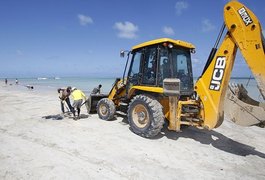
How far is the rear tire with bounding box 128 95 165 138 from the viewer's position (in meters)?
5.63

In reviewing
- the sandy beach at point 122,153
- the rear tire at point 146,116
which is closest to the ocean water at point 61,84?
the sandy beach at point 122,153

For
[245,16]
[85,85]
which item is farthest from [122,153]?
[85,85]

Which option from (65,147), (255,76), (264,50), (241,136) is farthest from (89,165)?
(241,136)

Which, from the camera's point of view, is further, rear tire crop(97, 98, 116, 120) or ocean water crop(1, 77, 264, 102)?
ocean water crop(1, 77, 264, 102)

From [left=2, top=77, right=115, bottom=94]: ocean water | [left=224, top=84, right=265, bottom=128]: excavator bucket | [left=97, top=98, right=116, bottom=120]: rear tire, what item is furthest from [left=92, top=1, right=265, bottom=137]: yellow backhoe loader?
[left=2, top=77, right=115, bottom=94]: ocean water

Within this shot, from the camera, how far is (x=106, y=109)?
8141mm

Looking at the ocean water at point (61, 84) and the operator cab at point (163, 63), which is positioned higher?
the operator cab at point (163, 63)

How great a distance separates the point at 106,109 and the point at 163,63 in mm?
3194

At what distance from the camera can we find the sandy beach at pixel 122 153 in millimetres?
3938

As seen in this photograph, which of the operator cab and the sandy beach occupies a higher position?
the operator cab

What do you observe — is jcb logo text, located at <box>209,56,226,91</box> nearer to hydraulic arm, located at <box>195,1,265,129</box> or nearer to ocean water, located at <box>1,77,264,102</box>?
hydraulic arm, located at <box>195,1,265,129</box>

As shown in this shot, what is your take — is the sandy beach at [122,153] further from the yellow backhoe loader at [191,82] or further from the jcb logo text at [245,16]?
the jcb logo text at [245,16]

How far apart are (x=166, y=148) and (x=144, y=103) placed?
1354mm

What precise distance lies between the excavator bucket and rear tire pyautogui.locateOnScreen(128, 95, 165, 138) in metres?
1.66
